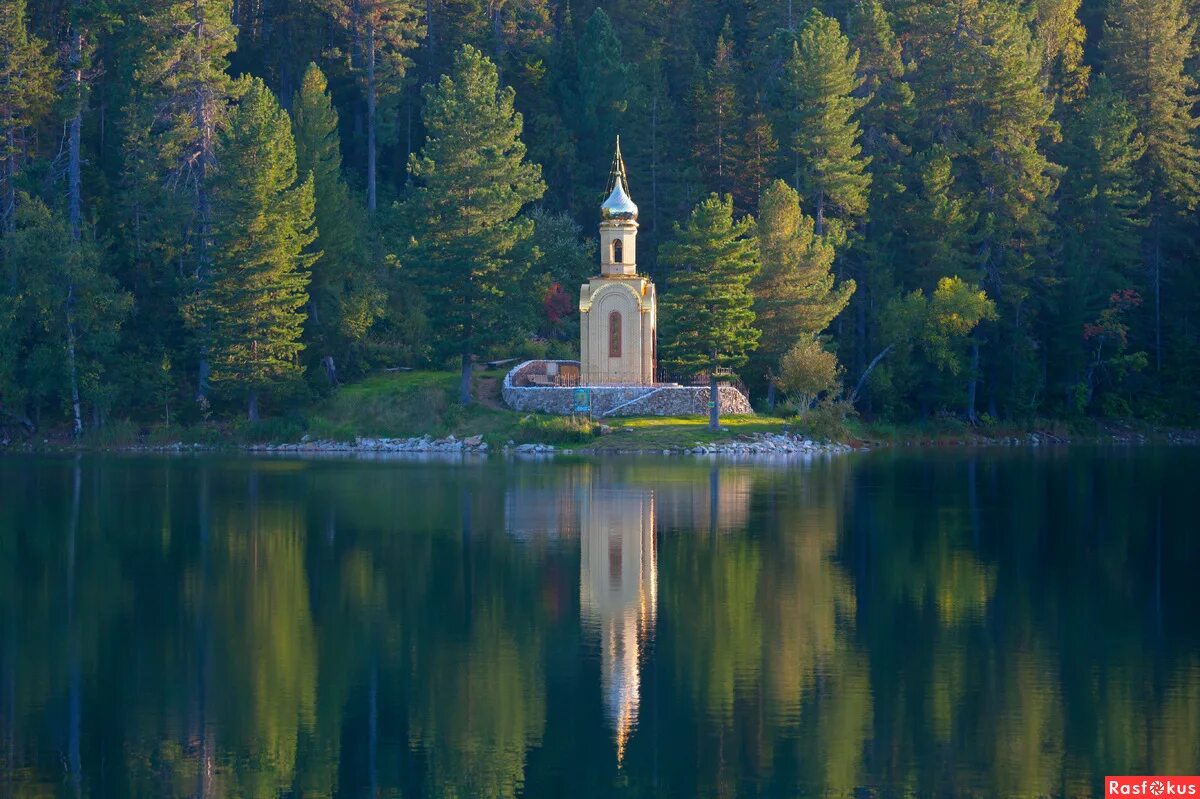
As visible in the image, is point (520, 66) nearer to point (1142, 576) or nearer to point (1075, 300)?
point (1075, 300)

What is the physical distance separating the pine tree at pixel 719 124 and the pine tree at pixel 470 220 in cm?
1542

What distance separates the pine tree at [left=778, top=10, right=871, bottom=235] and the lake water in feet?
107

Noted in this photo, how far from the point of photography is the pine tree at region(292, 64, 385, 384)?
68.8 meters

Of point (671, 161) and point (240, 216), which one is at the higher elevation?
point (671, 161)

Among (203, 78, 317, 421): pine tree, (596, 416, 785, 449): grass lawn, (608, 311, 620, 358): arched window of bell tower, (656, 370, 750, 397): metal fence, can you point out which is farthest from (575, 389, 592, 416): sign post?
(203, 78, 317, 421): pine tree

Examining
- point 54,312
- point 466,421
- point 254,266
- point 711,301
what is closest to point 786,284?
point 711,301

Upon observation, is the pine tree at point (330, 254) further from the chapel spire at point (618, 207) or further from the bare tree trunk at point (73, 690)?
the bare tree trunk at point (73, 690)

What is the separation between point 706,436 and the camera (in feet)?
200

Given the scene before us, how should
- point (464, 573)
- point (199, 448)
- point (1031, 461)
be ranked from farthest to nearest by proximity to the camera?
1. point (199, 448)
2. point (1031, 461)
3. point (464, 573)

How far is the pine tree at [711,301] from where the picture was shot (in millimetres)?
63219

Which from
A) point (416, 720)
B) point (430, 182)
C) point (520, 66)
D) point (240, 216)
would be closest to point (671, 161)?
point (520, 66)

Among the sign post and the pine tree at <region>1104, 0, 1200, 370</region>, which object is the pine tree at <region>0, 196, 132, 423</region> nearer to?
the sign post

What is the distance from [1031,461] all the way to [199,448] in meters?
32.3

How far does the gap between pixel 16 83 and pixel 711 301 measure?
1210 inches
